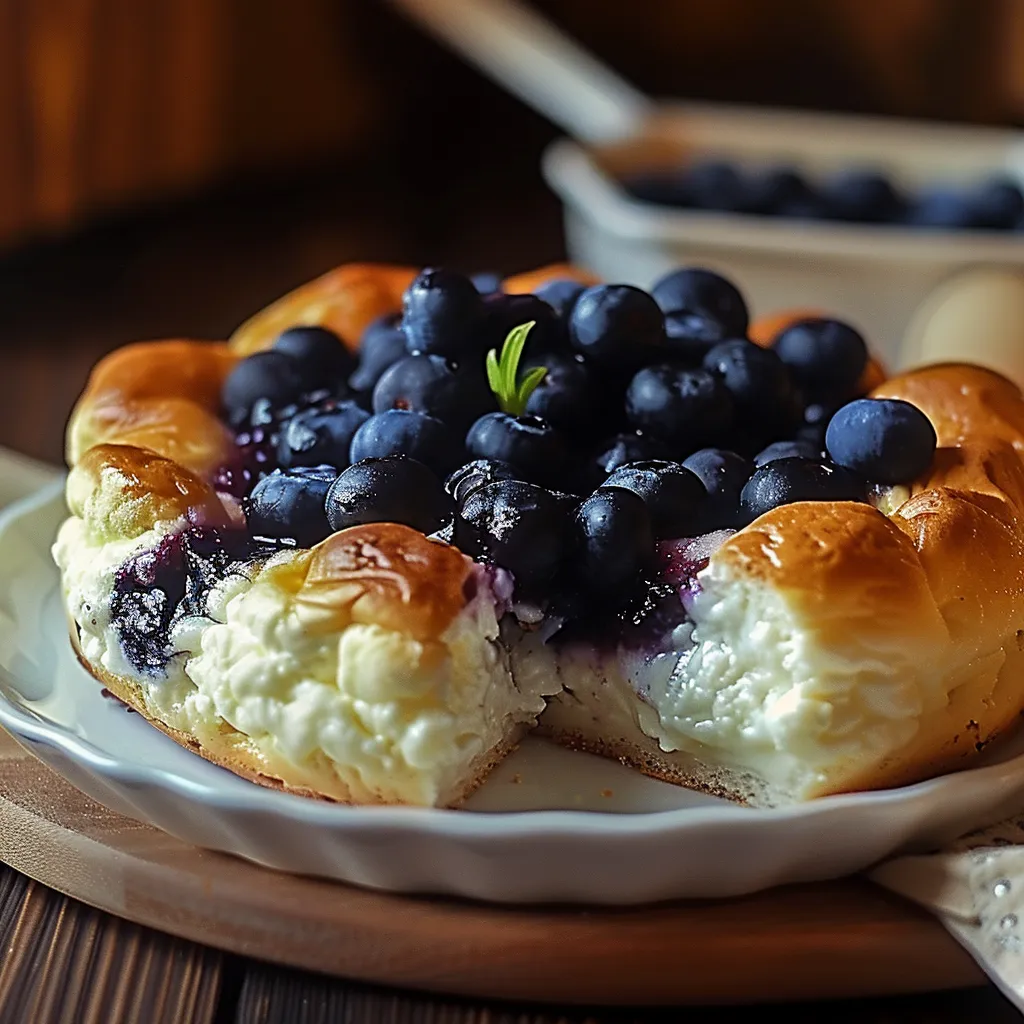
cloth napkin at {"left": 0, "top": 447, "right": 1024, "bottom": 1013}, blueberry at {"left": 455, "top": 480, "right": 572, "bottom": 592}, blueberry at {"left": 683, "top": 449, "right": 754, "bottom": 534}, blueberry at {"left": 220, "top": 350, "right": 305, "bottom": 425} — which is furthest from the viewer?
blueberry at {"left": 220, "top": 350, "right": 305, "bottom": 425}

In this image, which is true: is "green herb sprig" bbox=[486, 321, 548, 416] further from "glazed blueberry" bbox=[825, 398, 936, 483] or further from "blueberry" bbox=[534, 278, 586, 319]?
"glazed blueberry" bbox=[825, 398, 936, 483]

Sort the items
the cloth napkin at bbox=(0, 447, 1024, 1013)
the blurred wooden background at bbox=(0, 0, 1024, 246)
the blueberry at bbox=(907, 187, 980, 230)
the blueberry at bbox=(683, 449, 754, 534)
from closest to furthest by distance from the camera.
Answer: the cloth napkin at bbox=(0, 447, 1024, 1013), the blueberry at bbox=(683, 449, 754, 534), the blueberry at bbox=(907, 187, 980, 230), the blurred wooden background at bbox=(0, 0, 1024, 246)

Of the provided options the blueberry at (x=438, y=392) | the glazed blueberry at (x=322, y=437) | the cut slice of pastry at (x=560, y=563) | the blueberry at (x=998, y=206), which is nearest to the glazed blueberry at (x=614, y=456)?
the cut slice of pastry at (x=560, y=563)

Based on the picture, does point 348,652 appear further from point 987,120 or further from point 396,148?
point 987,120

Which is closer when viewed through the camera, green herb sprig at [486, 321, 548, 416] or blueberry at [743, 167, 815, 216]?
green herb sprig at [486, 321, 548, 416]

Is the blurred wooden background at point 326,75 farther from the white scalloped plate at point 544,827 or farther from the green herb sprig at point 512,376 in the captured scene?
the white scalloped plate at point 544,827

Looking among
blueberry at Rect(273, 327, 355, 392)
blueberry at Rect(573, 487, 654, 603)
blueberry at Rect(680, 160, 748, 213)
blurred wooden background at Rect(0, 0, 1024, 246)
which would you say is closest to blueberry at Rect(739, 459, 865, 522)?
blueberry at Rect(573, 487, 654, 603)
